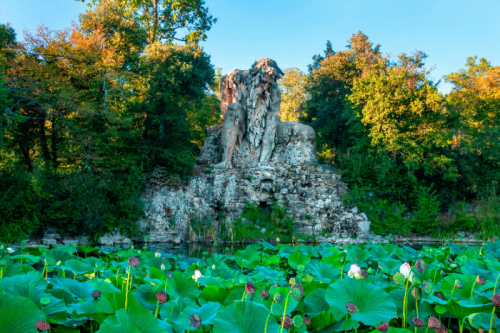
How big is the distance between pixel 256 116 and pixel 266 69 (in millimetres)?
2725

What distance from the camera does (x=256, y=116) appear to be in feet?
66.3

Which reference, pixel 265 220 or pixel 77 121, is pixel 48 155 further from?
pixel 265 220

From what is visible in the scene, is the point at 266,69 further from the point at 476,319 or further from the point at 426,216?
the point at 476,319

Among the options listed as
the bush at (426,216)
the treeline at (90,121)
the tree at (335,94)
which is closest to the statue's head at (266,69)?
the treeline at (90,121)

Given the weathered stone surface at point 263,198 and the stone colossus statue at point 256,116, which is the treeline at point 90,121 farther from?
the stone colossus statue at point 256,116

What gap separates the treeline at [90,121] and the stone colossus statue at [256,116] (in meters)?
2.32

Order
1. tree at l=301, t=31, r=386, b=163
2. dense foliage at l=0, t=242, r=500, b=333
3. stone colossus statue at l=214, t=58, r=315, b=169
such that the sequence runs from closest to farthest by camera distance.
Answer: dense foliage at l=0, t=242, r=500, b=333
stone colossus statue at l=214, t=58, r=315, b=169
tree at l=301, t=31, r=386, b=163

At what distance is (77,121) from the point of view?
15.8 metres

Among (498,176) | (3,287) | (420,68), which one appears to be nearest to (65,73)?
(3,287)

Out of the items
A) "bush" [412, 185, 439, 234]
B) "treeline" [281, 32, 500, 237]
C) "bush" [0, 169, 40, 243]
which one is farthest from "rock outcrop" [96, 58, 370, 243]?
"bush" [0, 169, 40, 243]

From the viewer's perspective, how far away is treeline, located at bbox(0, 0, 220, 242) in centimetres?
1416

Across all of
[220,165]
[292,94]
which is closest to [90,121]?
[220,165]

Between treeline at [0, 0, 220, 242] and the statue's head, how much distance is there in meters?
3.38

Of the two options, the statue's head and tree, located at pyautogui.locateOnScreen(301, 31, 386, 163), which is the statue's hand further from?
tree, located at pyautogui.locateOnScreen(301, 31, 386, 163)
